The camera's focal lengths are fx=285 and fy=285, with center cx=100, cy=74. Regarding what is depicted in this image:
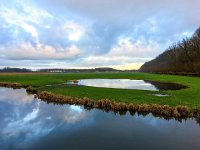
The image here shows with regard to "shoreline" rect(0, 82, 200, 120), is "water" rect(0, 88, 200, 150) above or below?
below

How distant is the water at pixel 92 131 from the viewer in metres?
15.4

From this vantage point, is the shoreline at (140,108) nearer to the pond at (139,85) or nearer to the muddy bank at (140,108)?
the muddy bank at (140,108)

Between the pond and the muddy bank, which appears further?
the pond

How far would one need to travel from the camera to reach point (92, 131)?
18656mm

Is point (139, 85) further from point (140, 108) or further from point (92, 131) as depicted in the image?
point (92, 131)

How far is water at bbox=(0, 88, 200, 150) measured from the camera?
50.5ft

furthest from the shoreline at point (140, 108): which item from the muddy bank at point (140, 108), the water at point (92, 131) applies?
the water at point (92, 131)

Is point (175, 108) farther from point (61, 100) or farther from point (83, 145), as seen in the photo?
point (61, 100)

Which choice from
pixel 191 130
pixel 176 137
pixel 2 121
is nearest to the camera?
pixel 176 137

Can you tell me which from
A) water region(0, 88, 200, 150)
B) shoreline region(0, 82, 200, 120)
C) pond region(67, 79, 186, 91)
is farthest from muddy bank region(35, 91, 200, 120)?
pond region(67, 79, 186, 91)

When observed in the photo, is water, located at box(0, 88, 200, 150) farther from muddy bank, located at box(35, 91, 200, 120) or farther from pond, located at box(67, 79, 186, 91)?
pond, located at box(67, 79, 186, 91)

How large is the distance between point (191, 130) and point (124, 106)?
8293 millimetres

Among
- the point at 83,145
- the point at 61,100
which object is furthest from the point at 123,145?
the point at 61,100

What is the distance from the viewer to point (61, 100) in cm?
3297
